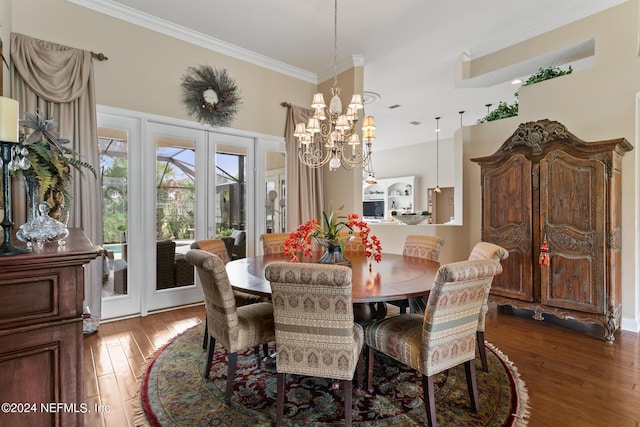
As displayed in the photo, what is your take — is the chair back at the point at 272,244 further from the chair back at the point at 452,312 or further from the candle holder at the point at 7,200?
the candle holder at the point at 7,200

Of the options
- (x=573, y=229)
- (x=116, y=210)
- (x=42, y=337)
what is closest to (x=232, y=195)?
(x=116, y=210)

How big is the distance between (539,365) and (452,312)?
139 centimetres

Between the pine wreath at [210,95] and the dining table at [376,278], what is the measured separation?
2.12 m

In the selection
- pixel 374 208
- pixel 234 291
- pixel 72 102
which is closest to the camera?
pixel 234 291

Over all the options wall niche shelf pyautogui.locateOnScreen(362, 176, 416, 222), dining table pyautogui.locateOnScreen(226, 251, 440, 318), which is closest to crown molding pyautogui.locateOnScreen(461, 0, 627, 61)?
dining table pyautogui.locateOnScreen(226, 251, 440, 318)

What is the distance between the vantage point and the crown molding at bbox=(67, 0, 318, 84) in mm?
3223

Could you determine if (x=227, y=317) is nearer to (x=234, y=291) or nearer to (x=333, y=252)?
(x=234, y=291)

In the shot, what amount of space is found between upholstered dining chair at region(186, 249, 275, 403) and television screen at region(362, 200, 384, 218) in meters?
8.64

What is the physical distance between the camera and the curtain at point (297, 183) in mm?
4605

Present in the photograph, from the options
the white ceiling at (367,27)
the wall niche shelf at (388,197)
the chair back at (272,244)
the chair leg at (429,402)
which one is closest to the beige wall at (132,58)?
the white ceiling at (367,27)

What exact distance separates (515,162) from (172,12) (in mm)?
4005

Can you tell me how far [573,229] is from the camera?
10.0 ft

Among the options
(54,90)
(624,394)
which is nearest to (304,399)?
(624,394)

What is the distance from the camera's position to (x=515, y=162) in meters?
3.42
